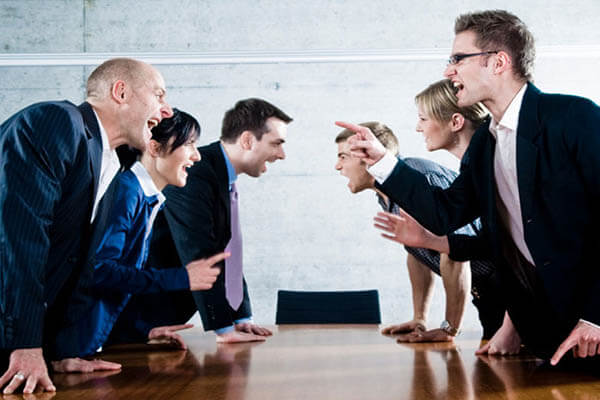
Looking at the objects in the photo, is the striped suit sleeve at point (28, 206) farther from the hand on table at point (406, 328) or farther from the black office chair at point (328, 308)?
the black office chair at point (328, 308)

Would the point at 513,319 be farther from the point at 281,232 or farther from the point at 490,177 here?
the point at 281,232

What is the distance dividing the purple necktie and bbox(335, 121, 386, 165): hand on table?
115cm

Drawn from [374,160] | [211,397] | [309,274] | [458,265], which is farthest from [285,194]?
[211,397]

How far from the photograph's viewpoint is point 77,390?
167 cm

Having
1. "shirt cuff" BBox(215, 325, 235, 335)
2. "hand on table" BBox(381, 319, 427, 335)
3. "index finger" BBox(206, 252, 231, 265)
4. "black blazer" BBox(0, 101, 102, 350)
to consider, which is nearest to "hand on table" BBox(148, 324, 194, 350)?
"shirt cuff" BBox(215, 325, 235, 335)

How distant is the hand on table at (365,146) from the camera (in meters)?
2.32

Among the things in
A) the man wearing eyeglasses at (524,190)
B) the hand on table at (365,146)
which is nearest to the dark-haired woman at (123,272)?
the hand on table at (365,146)

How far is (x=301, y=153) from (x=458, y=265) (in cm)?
338

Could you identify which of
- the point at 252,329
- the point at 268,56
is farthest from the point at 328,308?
the point at 268,56

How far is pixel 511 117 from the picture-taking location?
226cm

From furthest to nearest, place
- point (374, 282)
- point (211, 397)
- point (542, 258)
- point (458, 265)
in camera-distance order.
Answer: point (374, 282) → point (458, 265) → point (542, 258) → point (211, 397)

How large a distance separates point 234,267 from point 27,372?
2.07 metres

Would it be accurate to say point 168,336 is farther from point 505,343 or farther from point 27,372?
point 505,343

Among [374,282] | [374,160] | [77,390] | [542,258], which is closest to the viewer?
[77,390]
